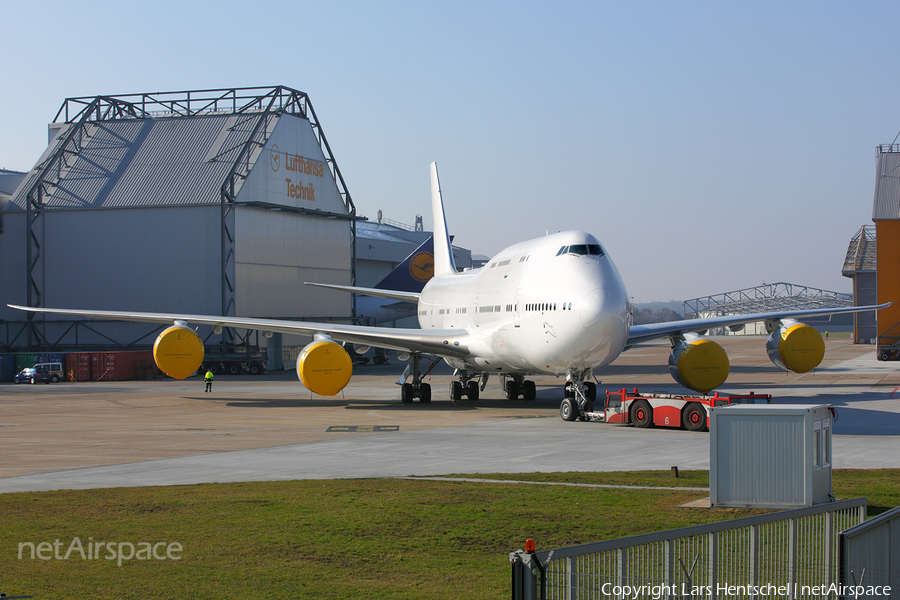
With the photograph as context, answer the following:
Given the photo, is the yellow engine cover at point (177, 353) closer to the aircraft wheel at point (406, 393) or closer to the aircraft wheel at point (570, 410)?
the aircraft wheel at point (406, 393)

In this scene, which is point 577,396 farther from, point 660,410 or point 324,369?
point 324,369

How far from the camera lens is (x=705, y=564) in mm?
8234

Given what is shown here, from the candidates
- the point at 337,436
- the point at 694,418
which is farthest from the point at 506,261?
the point at 337,436

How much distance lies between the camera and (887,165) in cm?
7150

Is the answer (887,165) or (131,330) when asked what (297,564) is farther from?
(887,165)

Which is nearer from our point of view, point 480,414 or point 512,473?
point 512,473

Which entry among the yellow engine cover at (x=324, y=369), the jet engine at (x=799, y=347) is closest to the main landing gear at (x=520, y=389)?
the yellow engine cover at (x=324, y=369)

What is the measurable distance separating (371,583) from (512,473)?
7921mm

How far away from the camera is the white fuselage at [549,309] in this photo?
26500 mm

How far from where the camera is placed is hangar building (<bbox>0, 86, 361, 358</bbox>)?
2352 inches

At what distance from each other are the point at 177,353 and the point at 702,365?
20.0 meters

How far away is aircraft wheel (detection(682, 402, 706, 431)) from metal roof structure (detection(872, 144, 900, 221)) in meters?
50.5

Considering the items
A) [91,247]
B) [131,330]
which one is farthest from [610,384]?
[91,247]

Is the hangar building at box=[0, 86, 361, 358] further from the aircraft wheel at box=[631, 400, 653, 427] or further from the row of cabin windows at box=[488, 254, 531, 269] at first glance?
the aircraft wheel at box=[631, 400, 653, 427]
